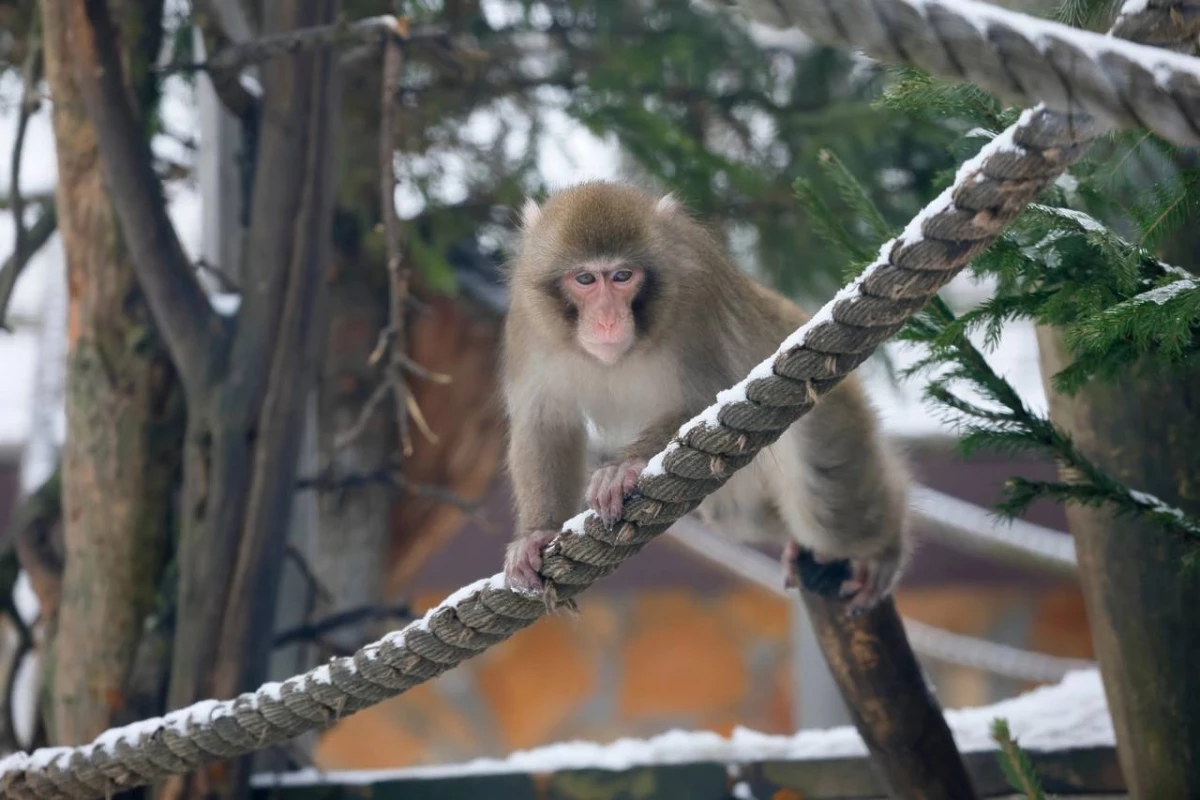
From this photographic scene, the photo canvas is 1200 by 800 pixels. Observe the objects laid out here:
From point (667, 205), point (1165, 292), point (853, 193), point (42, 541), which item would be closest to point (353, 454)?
point (42, 541)

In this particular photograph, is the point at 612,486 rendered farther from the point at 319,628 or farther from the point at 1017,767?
the point at 319,628

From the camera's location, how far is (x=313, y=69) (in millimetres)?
3855

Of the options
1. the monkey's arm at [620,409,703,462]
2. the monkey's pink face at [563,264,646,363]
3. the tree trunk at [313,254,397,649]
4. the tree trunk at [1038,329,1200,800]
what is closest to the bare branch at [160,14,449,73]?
the monkey's pink face at [563,264,646,363]

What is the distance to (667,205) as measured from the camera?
137 inches

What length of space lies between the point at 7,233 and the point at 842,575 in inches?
274

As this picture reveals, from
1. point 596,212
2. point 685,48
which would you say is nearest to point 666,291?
point 596,212

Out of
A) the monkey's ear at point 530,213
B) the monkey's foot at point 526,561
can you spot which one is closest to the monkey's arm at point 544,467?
the monkey's foot at point 526,561

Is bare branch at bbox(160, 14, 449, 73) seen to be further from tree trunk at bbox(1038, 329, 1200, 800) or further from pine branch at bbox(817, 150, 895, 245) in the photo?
tree trunk at bbox(1038, 329, 1200, 800)

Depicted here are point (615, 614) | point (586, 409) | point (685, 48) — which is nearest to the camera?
point (586, 409)

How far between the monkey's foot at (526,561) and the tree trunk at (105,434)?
130 cm

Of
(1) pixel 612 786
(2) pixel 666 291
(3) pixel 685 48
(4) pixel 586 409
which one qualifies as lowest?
(1) pixel 612 786

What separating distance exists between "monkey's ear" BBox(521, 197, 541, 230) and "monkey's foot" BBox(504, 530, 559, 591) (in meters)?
0.85

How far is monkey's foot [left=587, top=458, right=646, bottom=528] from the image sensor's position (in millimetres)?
2479

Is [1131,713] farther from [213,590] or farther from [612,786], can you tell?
[213,590]
